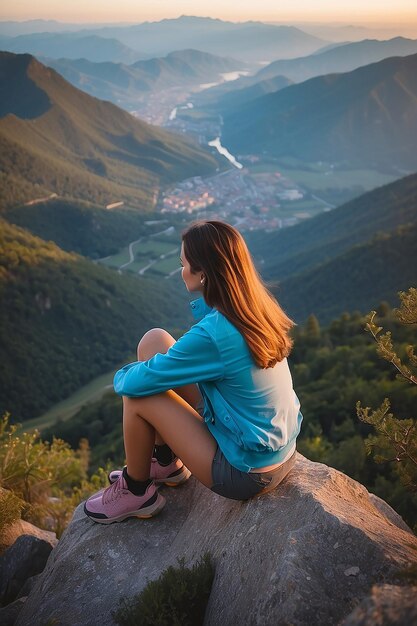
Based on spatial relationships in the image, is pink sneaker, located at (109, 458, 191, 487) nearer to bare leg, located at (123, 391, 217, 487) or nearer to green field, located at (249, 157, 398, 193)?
bare leg, located at (123, 391, 217, 487)

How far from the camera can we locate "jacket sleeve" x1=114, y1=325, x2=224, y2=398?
3.12 m

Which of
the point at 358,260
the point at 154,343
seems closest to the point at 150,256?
the point at 358,260

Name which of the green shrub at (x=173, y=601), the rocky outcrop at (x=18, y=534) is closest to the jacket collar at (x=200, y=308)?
the green shrub at (x=173, y=601)

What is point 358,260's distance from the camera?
170 ft

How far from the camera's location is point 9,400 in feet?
146

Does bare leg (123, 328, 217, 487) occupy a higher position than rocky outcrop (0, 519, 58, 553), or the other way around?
bare leg (123, 328, 217, 487)

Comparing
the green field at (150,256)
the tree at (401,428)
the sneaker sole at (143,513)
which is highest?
the tree at (401,428)

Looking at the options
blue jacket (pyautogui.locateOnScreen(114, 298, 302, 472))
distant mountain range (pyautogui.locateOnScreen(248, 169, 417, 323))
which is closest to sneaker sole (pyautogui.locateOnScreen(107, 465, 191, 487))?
blue jacket (pyautogui.locateOnScreen(114, 298, 302, 472))

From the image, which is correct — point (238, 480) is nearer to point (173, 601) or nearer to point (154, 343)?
point (173, 601)

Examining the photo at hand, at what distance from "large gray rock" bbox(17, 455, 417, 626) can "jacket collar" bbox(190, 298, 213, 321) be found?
127 cm

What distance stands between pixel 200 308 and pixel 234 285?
13.1 inches

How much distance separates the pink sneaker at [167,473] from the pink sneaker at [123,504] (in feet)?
0.48

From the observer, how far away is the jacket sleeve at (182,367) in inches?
123

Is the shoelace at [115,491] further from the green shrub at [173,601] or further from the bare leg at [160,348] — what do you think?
the green shrub at [173,601]
